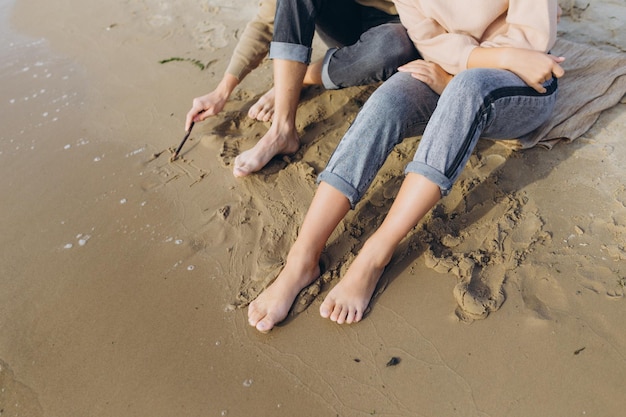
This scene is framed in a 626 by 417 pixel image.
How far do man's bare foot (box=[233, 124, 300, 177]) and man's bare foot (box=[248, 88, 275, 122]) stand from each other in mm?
314

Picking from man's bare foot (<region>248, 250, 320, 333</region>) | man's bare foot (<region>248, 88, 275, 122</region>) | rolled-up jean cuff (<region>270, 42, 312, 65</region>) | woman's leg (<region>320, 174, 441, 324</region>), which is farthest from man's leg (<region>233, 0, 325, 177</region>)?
woman's leg (<region>320, 174, 441, 324</region>)

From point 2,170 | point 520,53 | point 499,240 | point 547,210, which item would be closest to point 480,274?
point 499,240

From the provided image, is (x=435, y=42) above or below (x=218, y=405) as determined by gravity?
above

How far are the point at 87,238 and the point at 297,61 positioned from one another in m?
1.17

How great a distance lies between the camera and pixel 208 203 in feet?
7.52

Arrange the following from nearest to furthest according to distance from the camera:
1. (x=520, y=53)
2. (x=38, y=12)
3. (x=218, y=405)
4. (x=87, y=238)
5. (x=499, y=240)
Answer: (x=218, y=405), (x=520, y=53), (x=499, y=240), (x=87, y=238), (x=38, y=12)

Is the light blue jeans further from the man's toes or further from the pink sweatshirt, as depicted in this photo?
the man's toes

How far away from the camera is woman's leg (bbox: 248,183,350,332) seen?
181 centimetres

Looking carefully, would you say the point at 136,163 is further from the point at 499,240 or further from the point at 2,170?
the point at 499,240

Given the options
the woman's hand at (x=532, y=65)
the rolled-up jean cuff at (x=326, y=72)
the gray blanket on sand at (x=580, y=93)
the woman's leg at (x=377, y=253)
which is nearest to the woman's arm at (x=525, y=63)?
the woman's hand at (x=532, y=65)

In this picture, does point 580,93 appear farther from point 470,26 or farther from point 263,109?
point 263,109

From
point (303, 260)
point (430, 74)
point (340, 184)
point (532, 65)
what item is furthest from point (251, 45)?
point (532, 65)

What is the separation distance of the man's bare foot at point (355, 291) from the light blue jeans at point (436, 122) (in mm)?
214

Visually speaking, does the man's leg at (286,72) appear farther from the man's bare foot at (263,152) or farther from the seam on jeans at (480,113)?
the seam on jeans at (480,113)
